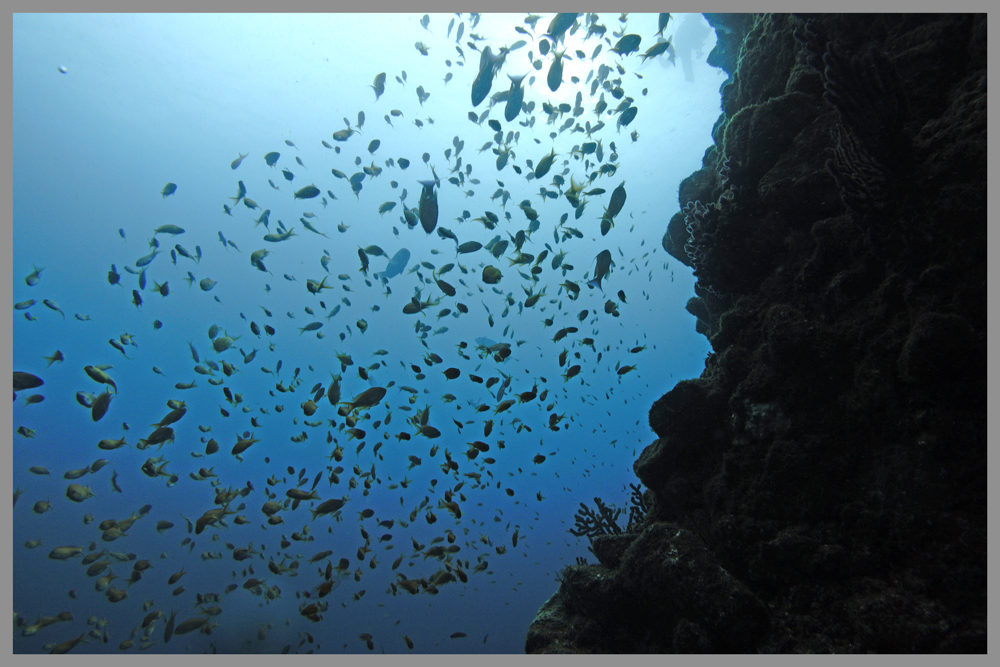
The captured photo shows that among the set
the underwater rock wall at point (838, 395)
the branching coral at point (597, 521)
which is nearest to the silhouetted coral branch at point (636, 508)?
the branching coral at point (597, 521)

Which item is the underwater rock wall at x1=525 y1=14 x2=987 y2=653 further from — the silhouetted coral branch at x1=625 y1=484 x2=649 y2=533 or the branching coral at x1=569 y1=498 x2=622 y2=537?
the branching coral at x1=569 y1=498 x2=622 y2=537

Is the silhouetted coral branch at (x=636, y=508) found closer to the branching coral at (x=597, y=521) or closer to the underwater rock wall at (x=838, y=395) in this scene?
the branching coral at (x=597, y=521)

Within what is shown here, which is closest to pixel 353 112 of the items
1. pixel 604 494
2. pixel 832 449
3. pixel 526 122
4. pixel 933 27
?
pixel 526 122

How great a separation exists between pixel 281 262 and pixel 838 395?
47510 mm

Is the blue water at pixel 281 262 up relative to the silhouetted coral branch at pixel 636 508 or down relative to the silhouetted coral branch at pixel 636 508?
up

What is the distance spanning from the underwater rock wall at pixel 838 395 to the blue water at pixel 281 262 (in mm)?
2736

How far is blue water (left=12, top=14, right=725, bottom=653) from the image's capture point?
20172 mm

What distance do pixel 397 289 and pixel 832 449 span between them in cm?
4600

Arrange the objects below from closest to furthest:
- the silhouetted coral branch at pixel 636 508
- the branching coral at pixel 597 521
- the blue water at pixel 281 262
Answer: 1. the silhouetted coral branch at pixel 636 508
2. the branching coral at pixel 597 521
3. the blue water at pixel 281 262

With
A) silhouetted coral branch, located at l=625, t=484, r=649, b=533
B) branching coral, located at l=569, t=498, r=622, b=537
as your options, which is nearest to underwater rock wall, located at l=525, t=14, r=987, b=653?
silhouetted coral branch, located at l=625, t=484, r=649, b=533

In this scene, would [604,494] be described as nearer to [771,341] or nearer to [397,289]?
[397,289]

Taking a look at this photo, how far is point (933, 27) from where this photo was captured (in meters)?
4.13

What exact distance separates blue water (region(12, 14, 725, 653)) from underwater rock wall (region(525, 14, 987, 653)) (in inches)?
108

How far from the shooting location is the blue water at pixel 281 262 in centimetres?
2017
